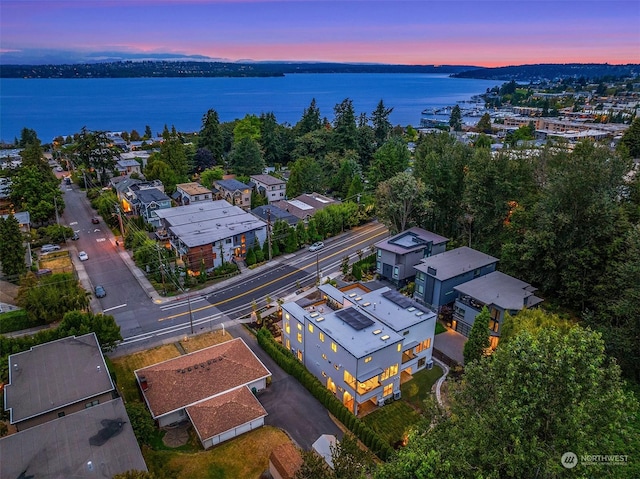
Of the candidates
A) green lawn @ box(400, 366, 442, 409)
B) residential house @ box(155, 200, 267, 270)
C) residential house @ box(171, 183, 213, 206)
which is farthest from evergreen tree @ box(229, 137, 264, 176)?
green lawn @ box(400, 366, 442, 409)

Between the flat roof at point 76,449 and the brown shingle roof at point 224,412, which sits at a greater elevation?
the flat roof at point 76,449

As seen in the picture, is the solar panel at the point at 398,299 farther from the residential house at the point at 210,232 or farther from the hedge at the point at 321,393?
the residential house at the point at 210,232

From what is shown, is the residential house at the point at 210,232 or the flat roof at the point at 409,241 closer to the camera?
the flat roof at the point at 409,241

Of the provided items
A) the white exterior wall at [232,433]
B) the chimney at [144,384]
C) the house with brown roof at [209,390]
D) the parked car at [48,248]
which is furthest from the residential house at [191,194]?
the white exterior wall at [232,433]

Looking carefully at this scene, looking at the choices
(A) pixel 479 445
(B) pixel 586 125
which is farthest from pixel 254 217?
(B) pixel 586 125

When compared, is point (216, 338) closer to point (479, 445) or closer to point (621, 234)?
point (479, 445)

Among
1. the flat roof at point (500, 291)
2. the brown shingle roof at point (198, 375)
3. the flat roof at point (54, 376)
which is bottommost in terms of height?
the brown shingle roof at point (198, 375)
